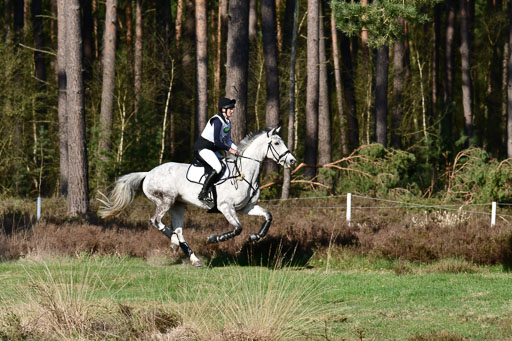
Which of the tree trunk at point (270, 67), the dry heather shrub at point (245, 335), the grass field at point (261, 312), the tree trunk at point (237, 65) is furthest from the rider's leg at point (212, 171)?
the tree trunk at point (270, 67)

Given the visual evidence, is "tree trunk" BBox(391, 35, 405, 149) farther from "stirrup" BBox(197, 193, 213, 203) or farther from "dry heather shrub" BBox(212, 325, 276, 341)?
"dry heather shrub" BBox(212, 325, 276, 341)

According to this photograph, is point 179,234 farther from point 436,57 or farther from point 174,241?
point 436,57

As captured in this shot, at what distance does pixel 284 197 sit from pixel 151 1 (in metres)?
24.0

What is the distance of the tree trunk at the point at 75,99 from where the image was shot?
1995 cm

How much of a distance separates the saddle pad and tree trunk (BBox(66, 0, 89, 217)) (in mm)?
6249

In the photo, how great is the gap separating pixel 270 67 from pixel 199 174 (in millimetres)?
13118

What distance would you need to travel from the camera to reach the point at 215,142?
1409cm

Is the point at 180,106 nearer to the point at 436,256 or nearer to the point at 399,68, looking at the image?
the point at 399,68

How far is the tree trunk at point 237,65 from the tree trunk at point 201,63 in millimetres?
9936

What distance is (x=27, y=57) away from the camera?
1389 inches

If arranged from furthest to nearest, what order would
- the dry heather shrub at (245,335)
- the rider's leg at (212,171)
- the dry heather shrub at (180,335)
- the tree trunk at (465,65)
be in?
the tree trunk at (465,65)
the rider's leg at (212,171)
the dry heather shrub at (180,335)
the dry heather shrub at (245,335)

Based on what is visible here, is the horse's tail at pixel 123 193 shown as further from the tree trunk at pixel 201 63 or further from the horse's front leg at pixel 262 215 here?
the tree trunk at pixel 201 63

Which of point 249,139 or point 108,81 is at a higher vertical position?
point 108,81

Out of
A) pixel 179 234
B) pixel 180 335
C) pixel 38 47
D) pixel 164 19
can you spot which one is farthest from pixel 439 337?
pixel 164 19
